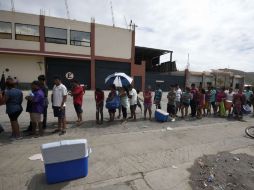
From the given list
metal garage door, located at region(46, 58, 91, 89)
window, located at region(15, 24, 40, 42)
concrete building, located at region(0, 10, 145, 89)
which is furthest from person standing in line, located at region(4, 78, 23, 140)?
window, located at region(15, 24, 40, 42)

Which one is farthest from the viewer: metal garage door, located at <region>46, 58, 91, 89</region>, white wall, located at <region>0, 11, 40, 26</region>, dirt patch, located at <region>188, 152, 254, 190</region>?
metal garage door, located at <region>46, 58, 91, 89</region>

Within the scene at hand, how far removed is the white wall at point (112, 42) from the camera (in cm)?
2269

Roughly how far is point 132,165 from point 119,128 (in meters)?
3.12

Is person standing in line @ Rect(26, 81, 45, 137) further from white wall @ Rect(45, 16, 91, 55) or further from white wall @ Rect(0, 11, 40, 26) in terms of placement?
white wall @ Rect(0, 11, 40, 26)

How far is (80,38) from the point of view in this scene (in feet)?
72.5

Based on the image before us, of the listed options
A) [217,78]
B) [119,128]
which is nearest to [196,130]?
[119,128]

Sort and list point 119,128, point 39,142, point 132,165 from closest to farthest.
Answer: point 132,165
point 39,142
point 119,128

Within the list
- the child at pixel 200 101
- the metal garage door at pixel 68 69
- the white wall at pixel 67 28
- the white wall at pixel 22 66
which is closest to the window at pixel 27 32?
the white wall at pixel 67 28

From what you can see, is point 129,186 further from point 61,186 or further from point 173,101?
point 173,101

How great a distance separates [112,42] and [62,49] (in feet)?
18.3

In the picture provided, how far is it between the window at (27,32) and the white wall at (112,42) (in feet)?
19.9

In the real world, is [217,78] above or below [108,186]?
above

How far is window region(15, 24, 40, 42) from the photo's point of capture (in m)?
19.9

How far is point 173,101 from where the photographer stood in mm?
9406
